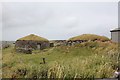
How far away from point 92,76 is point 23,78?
2.75 metres

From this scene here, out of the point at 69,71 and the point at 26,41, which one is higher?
the point at 26,41

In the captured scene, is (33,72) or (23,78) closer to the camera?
(23,78)

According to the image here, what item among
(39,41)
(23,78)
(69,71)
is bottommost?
(23,78)

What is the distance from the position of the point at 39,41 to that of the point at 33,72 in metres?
16.2

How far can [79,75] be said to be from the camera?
3615 millimetres

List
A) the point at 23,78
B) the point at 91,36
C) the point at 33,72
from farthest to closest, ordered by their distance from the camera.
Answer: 1. the point at 91,36
2. the point at 33,72
3. the point at 23,78

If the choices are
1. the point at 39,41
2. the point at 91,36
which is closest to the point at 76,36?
the point at 91,36

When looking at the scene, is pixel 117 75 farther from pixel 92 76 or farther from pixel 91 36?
pixel 91 36

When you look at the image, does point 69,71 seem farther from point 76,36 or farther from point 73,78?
point 76,36

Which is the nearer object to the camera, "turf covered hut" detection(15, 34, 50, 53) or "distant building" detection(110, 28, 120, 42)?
"distant building" detection(110, 28, 120, 42)

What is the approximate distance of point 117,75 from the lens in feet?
11.8

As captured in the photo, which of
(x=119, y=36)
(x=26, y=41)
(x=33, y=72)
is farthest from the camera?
(x=26, y=41)

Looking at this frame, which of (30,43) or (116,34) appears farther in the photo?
(30,43)

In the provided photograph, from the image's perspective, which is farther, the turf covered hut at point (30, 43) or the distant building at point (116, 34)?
the turf covered hut at point (30, 43)
